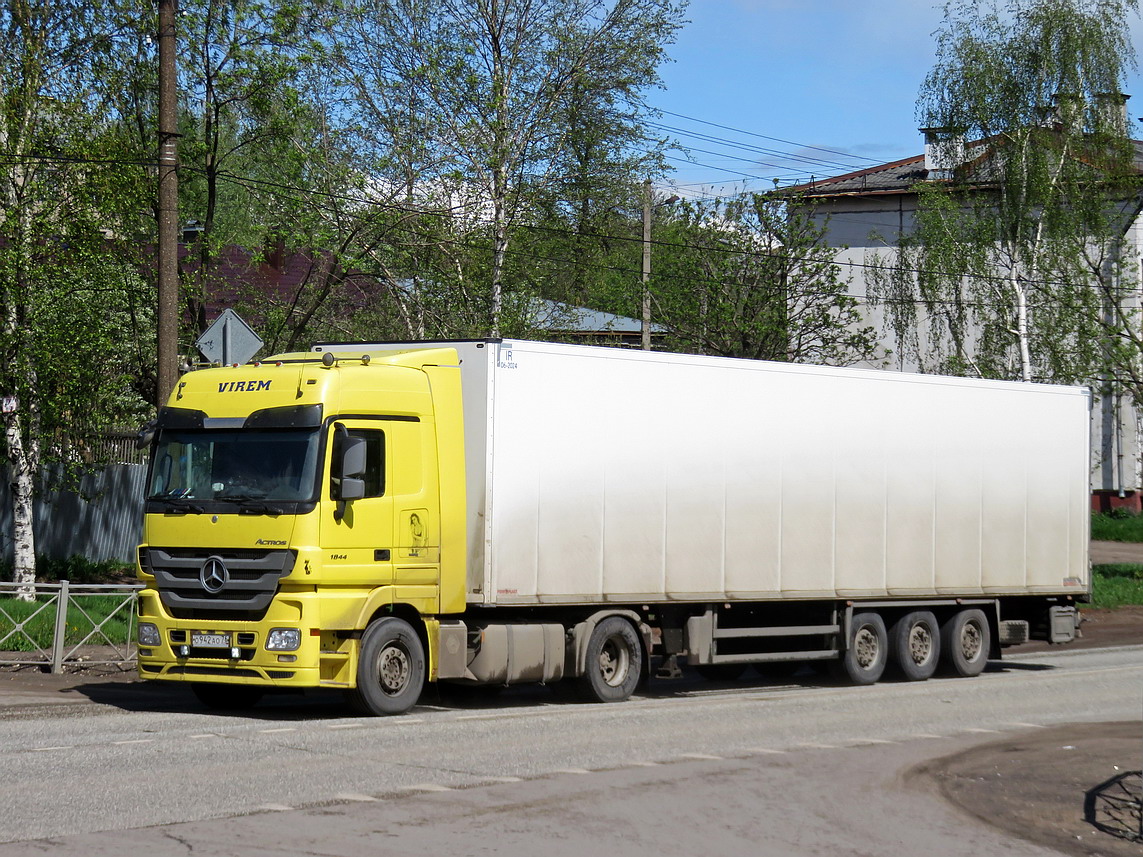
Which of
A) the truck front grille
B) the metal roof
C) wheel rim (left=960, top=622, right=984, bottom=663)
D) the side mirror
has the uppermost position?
the metal roof

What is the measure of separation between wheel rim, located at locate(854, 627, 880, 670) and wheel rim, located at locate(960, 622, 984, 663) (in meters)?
1.58

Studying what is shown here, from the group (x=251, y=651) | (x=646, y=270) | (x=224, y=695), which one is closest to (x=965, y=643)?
(x=224, y=695)

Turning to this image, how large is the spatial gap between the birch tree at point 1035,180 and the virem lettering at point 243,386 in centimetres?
3125

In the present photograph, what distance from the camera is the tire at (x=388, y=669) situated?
13789 mm

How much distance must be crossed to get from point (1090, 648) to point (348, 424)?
16.0 metres

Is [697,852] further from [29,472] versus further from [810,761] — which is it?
[29,472]

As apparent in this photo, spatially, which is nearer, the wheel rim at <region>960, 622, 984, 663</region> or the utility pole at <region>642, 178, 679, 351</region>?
the wheel rim at <region>960, 622, 984, 663</region>

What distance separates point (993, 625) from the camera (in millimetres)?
20719

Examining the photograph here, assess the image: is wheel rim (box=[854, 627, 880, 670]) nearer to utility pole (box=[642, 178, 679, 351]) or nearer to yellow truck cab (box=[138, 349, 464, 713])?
yellow truck cab (box=[138, 349, 464, 713])

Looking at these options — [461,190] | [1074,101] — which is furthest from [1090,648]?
[1074,101]

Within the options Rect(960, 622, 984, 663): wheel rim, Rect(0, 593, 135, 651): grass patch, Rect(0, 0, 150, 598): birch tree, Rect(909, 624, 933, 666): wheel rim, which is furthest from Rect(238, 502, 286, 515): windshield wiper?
Rect(0, 0, 150, 598): birch tree

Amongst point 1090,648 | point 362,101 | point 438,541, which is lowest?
point 1090,648

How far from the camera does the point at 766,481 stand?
687 inches

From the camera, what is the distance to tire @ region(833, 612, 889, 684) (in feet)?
61.4
